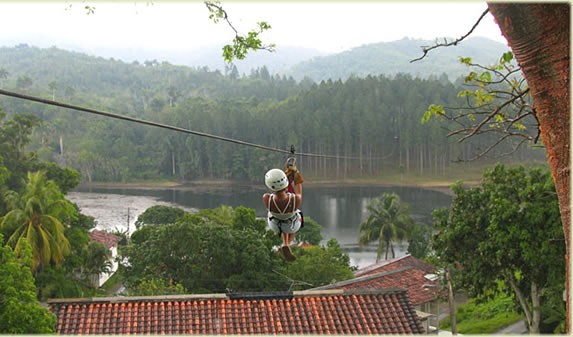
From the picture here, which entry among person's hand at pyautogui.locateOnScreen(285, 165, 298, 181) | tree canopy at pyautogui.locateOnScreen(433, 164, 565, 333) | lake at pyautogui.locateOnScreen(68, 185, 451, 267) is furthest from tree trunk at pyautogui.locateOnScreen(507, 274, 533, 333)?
lake at pyautogui.locateOnScreen(68, 185, 451, 267)

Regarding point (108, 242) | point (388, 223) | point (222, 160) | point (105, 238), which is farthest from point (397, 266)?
point (222, 160)

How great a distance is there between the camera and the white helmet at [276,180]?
3695mm

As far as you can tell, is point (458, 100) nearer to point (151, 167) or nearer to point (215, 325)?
point (151, 167)

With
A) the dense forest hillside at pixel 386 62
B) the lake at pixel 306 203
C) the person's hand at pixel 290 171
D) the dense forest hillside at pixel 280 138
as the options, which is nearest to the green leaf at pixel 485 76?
the person's hand at pixel 290 171

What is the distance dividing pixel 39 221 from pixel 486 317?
1376 centimetres

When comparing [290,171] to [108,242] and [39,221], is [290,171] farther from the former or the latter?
[108,242]

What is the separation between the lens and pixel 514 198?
1372 cm

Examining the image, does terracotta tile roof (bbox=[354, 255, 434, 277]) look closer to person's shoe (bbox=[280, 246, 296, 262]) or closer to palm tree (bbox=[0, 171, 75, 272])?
palm tree (bbox=[0, 171, 75, 272])

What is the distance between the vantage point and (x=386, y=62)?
154875mm

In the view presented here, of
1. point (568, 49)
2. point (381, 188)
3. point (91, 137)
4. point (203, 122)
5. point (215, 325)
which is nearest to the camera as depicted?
point (568, 49)

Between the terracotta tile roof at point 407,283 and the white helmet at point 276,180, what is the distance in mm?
13365

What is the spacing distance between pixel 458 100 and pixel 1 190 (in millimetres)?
41445

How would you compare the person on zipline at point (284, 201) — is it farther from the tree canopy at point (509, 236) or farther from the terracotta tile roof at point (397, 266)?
the terracotta tile roof at point (397, 266)

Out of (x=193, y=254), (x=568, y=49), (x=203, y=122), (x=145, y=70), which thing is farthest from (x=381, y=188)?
(x=145, y=70)
